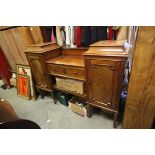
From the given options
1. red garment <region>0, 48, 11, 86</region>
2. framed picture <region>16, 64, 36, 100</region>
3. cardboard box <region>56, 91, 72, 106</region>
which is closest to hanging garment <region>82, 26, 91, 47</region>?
cardboard box <region>56, 91, 72, 106</region>

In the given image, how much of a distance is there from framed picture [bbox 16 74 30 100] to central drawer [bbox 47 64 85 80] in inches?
29.8

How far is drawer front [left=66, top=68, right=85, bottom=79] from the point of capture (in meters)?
1.57

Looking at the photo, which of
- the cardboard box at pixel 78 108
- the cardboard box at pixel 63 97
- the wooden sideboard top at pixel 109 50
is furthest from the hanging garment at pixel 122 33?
the cardboard box at pixel 63 97

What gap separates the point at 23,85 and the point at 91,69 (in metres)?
1.68

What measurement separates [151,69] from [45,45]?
148cm

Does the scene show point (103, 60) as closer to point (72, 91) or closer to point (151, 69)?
point (151, 69)

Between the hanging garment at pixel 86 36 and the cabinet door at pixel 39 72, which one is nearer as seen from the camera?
the hanging garment at pixel 86 36

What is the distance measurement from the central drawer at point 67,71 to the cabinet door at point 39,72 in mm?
114

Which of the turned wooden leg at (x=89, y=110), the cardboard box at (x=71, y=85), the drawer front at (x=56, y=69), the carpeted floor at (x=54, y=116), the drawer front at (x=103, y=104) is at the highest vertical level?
the drawer front at (x=56, y=69)

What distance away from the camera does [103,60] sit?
4.14 ft

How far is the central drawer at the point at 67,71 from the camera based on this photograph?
1.58 metres

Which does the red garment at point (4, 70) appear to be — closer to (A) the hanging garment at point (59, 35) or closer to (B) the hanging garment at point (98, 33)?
(A) the hanging garment at point (59, 35)
